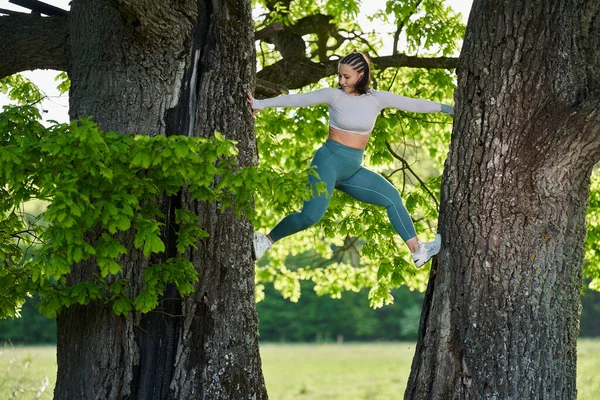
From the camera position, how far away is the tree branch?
6.34m

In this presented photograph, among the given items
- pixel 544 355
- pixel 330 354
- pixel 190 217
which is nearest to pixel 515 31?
pixel 544 355

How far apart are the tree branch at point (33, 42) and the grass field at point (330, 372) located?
405cm

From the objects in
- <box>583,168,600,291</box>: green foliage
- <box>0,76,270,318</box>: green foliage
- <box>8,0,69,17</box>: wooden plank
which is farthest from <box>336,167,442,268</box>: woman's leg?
<box>583,168,600,291</box>: green foliage

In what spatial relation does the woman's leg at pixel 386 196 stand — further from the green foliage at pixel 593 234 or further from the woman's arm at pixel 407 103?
the green foliage at pixel 593 234

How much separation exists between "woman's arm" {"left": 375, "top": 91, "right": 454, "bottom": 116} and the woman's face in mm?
209

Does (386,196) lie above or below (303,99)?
below

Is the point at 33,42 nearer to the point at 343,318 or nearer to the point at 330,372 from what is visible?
the point at 330,372

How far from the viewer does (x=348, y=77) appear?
5.36m

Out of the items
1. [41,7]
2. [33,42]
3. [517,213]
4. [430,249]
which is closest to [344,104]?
[430,249]

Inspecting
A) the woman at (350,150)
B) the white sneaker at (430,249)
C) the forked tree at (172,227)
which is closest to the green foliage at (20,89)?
the forked tree at (172,227)

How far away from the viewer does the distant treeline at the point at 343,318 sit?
4028cm

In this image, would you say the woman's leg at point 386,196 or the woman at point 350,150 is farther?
the woman's leg at point 386,196

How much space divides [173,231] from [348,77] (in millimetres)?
1610

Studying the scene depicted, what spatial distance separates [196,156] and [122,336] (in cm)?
176
